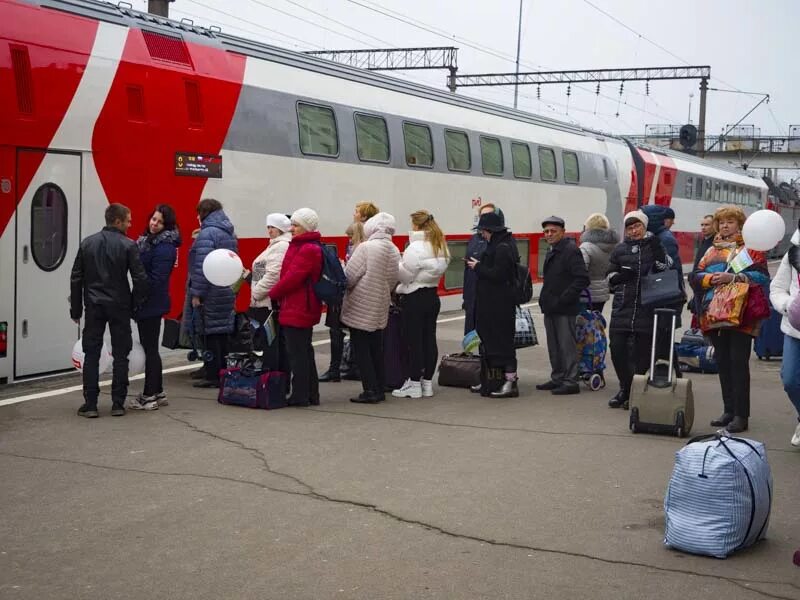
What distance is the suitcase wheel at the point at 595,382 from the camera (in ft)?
36.6

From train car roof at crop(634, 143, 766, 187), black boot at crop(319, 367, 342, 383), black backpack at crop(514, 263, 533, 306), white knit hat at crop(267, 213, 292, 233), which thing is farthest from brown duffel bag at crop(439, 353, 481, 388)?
train car roof at crop(634, 143, 766, 187)

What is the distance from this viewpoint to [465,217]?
747 inches

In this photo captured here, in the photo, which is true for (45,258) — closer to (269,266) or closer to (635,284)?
(269,266)

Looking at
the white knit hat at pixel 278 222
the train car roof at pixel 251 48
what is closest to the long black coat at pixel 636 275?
the white knit hat at pixel 278 222

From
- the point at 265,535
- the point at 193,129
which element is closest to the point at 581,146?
the point at 193,129

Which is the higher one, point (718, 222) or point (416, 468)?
point (718, 222)

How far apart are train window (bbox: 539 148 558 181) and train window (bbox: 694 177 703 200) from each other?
11.4m

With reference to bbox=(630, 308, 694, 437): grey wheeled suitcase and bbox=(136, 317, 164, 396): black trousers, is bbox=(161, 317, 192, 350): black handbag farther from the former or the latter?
bbox=(630, 308, 694, 437): grey wheeled suitcase

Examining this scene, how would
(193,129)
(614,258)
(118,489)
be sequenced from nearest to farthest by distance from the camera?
(118,489) < (614,258) < (193,129)

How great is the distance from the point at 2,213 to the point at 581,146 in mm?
16627

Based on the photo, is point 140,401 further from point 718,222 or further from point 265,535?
point 718,222

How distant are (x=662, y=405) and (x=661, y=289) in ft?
4.17

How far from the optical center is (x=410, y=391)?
10.6m

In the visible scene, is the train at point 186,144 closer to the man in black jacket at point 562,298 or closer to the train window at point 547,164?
the train window at point 547,164
